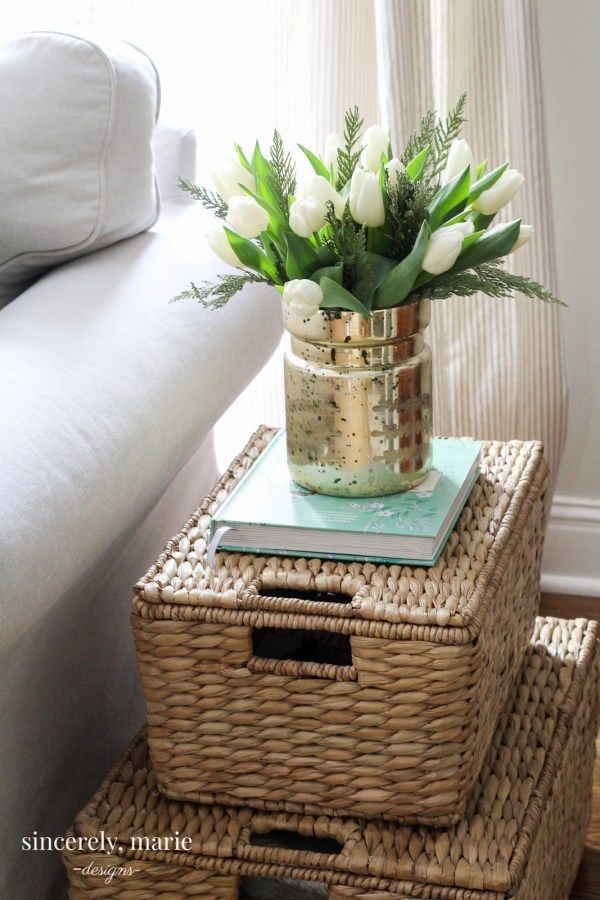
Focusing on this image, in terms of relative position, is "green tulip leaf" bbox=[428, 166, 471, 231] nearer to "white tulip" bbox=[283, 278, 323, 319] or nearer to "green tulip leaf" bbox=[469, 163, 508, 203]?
"green tulip leaf" bbox=[469, 163, 508, 203]

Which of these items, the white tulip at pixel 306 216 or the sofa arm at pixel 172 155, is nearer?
the white tulip at pixel 306 216

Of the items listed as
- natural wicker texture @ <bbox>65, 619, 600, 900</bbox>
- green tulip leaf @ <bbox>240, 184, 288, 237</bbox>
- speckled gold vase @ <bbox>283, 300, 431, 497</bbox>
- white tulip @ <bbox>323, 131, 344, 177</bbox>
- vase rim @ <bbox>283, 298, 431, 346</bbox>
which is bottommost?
natural wicker texture @ <bbox>65, 619, 600, 900</bbox>

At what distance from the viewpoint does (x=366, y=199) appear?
0.91 meters

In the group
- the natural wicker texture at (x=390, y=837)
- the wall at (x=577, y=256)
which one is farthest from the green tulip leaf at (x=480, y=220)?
the wall at (x=577, y=256)

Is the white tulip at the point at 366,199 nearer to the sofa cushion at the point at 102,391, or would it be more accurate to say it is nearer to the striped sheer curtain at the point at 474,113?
the sofa cushion at the point at 102,391

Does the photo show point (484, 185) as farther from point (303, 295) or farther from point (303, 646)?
point (303, 646)

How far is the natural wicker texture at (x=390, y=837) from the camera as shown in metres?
0.91

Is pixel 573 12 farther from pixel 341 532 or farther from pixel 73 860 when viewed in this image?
pixel 73 860

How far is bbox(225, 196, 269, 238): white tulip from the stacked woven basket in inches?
11.3

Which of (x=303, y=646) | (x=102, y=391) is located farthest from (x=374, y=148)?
(x=303, y=646)

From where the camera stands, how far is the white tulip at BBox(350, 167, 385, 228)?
90 cm

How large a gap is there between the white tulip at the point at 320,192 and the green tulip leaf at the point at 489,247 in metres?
0.13

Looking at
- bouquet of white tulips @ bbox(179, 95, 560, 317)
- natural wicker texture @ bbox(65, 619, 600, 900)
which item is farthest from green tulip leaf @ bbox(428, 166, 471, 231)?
natural wicker texture @ bbox(65, 619, 600, 900)

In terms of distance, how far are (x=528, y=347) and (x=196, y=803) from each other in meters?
0.98
